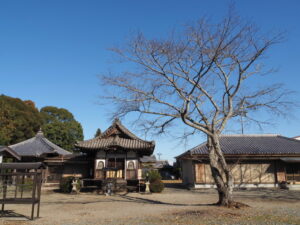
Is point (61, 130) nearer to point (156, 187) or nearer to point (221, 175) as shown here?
point (156, 187)

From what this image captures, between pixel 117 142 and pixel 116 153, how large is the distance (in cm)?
117

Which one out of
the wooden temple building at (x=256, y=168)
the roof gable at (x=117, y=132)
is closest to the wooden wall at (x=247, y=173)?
the wooden temple building at (x=256, y=168)

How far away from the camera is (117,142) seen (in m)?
21.8

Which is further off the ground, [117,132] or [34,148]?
[117,132]

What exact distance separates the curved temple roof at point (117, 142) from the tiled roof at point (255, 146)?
4.87m

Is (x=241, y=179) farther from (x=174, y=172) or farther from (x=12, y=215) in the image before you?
(x=174, y=172)

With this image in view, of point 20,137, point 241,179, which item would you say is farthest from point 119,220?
point 20,137

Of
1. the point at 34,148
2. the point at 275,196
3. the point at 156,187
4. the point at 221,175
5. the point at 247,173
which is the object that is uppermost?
the point at 34,148

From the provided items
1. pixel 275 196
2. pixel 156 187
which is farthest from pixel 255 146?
pixel 156 187

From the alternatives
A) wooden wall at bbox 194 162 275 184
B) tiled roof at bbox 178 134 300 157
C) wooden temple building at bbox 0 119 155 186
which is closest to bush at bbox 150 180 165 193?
wooden temple building at bbox 0 119 155 186

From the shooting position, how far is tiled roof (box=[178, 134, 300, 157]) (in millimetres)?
23562

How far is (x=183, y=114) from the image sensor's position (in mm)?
11734

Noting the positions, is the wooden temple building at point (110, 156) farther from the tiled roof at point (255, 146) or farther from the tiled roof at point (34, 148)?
the tiled roof at point (255, 146)

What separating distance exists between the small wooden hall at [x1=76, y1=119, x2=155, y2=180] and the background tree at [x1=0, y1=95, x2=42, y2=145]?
712 inches
